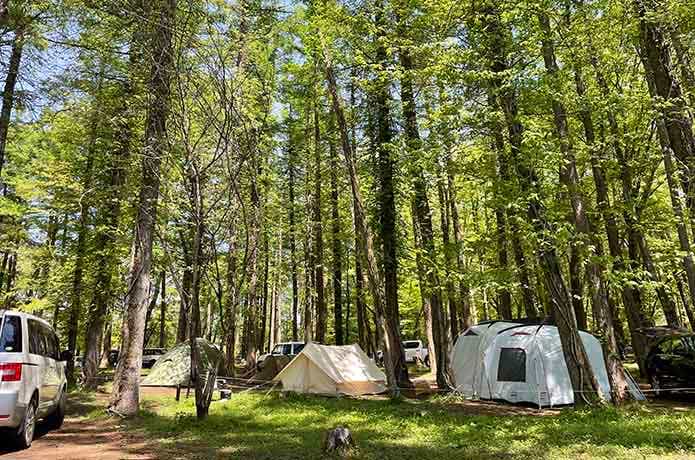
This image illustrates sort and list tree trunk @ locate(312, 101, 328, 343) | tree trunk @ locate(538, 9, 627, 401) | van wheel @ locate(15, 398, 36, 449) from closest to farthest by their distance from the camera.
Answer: van wheel @ locate(15, 398, 36, 449) < tree trunk @ locate(538, 9, 627, 401) < tree trunk @ locate(312, 101, 328, 343)

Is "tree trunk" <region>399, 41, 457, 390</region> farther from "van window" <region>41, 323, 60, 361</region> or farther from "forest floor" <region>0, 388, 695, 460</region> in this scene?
"van window" <region>41, 323, 60, 361</region>

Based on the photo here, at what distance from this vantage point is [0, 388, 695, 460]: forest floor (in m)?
A: 6.48

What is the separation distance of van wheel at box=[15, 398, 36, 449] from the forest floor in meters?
0.13

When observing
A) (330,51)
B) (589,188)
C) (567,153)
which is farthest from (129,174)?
(589,188)

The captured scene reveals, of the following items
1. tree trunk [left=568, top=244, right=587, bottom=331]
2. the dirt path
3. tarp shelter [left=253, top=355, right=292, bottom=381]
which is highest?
tree trunk [left=568, top=244, right=587, bottom=331]

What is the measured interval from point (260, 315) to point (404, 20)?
2008 cm

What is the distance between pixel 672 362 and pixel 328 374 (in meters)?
8.96

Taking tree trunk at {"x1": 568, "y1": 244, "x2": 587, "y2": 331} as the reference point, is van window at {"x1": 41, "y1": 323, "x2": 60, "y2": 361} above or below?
below

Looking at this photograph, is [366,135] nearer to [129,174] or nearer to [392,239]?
[392,239]

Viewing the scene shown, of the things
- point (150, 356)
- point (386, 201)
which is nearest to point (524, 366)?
point (386, 201)

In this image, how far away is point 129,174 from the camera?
13.4 metres

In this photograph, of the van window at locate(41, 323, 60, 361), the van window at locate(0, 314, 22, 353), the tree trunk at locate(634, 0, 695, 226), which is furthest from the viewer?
the van window at locate(41, 323, 60, 361)

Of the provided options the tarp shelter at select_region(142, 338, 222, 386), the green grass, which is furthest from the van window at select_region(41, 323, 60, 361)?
the tarp shelter at select_region(142, 338, 222, 386)

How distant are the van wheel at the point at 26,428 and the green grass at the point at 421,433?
172 centimetres
